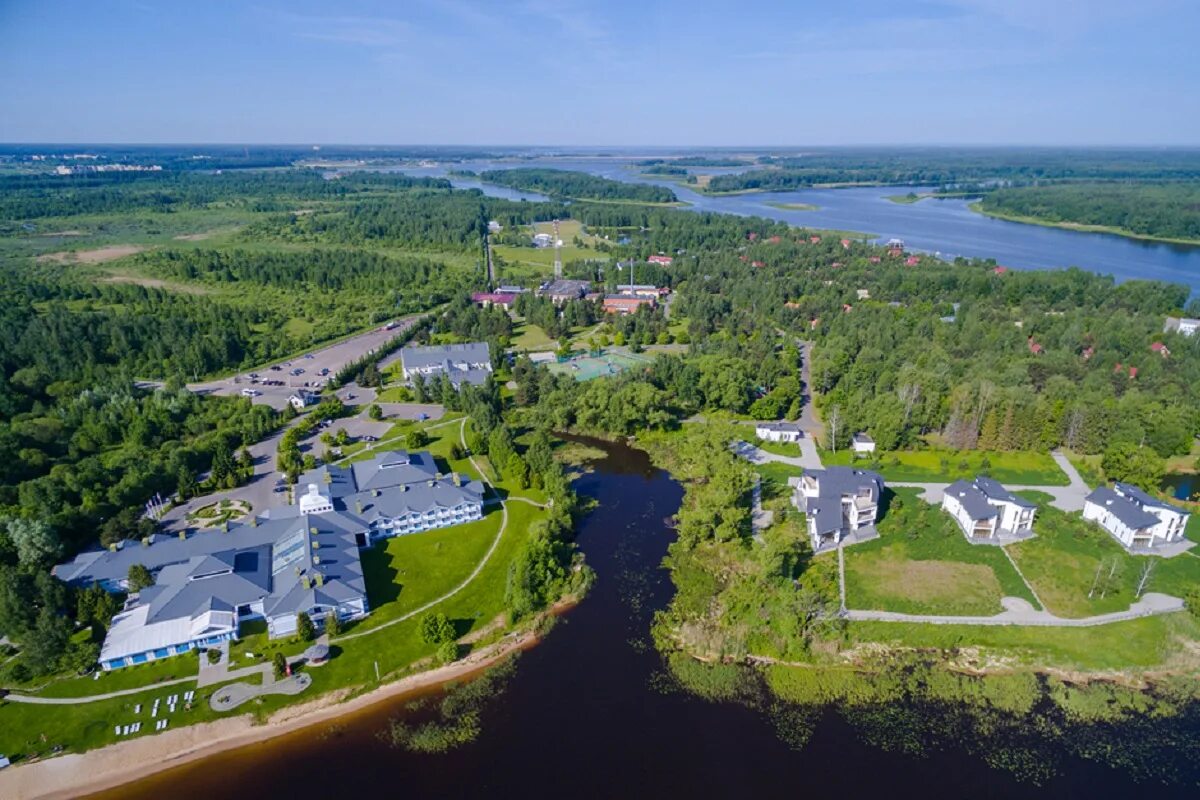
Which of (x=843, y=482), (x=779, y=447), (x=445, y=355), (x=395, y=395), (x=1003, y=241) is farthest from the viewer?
(x=1003, y=241)

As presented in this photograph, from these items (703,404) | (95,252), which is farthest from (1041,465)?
(95,252)

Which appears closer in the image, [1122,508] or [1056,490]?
[1122,508]

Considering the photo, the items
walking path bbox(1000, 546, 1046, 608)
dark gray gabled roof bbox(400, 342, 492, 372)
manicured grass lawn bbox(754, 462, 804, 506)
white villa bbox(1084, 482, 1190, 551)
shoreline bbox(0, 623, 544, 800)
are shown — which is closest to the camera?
shoreline bbox(0, 623, 544, 800)

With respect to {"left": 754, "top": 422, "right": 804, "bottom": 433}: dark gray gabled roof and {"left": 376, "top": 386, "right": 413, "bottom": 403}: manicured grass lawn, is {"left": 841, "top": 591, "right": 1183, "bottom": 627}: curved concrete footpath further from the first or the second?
{"left": 376, "top": 386, "right": 413, "bottom": 403}: manicured grass lawn

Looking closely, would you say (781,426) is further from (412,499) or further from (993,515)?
(412,499)

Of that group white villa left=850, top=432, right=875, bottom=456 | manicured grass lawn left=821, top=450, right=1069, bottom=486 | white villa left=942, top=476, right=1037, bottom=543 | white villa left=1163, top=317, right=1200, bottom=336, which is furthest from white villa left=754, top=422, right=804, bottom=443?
white villa left=1163, top=317, right=1200, bottom=336

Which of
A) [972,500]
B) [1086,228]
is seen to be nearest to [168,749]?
[972,500]
